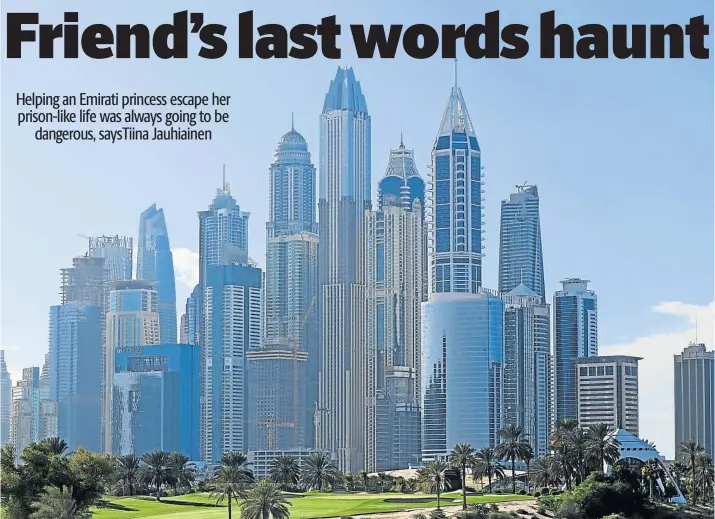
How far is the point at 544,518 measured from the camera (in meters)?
77.9

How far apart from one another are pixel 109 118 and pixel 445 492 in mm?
70915

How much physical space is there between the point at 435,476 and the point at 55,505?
38425 mm

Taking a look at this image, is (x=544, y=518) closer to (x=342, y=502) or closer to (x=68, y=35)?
(x=342, y=502)

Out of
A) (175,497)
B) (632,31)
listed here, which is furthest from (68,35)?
(175,497)

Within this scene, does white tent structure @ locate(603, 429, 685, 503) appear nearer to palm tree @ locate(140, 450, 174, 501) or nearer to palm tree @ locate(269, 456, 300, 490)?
palm tree @ locate(269, 456, 300, 490)

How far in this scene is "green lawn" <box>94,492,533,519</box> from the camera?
79.6m

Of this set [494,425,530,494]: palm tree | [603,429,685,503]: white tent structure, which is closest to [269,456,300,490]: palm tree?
[494,425,530,494]: palm tree

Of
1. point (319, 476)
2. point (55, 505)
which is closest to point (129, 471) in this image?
point (319, 476)

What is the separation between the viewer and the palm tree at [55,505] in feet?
188

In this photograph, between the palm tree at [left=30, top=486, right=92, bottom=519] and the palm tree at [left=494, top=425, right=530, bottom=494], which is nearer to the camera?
the palm tree at [left=30, top=486, right=92, bottom=519]

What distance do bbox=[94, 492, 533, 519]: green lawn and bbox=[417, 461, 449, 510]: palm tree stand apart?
3.54ft

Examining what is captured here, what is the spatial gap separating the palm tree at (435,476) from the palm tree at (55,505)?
31.4 metres

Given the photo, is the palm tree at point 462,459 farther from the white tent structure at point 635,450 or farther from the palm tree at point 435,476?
the white tent structure at point 635,450

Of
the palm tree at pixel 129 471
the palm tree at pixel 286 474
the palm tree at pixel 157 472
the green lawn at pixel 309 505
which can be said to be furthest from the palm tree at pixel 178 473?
the green lawn at pixel 309 505
